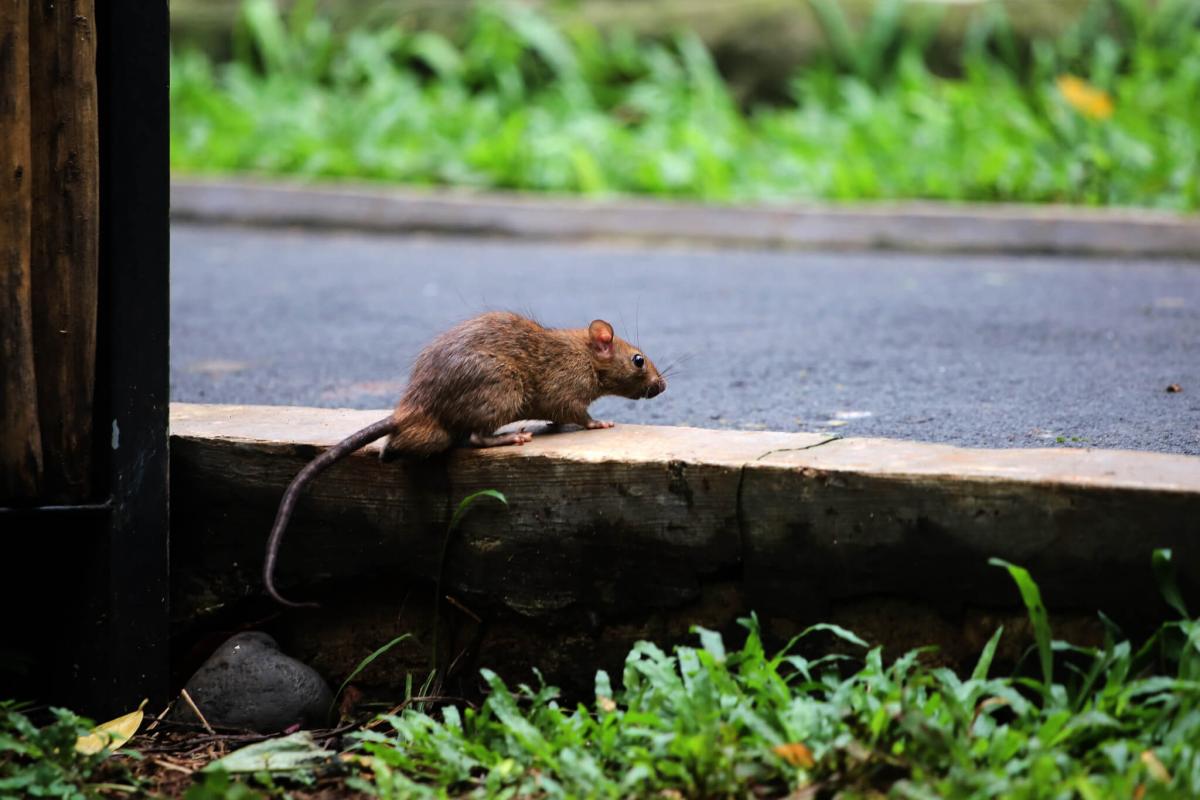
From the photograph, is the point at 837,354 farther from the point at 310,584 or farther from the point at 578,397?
the point at 310,584

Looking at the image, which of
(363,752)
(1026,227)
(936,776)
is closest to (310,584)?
(363,752)

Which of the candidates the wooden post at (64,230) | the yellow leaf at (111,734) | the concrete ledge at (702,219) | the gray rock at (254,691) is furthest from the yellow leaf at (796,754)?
the concrete ledge at (702,219)

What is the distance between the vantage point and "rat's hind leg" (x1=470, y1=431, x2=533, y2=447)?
11.8ft

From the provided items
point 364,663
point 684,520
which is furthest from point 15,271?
point 684,520

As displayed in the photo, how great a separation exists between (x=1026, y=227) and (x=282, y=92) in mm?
7499

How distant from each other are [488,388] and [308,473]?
51cm

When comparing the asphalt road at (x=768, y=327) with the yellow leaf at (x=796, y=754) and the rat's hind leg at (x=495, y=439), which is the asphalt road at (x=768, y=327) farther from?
the yellow leaf at (x=796, y=754)

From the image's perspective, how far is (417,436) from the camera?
354cm

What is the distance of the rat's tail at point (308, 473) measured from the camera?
3.42 m

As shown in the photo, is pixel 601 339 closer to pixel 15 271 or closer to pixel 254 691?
pixel 254 691

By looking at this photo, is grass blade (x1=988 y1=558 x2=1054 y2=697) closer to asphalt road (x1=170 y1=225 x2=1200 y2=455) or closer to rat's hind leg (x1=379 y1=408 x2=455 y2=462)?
asphalt road (x1=170 y1=225 x2=1200 y2=455)

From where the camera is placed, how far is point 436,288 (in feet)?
25.7

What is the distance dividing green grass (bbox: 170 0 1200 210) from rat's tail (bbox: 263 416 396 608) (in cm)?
672

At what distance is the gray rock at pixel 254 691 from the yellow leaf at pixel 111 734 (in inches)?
5.4
